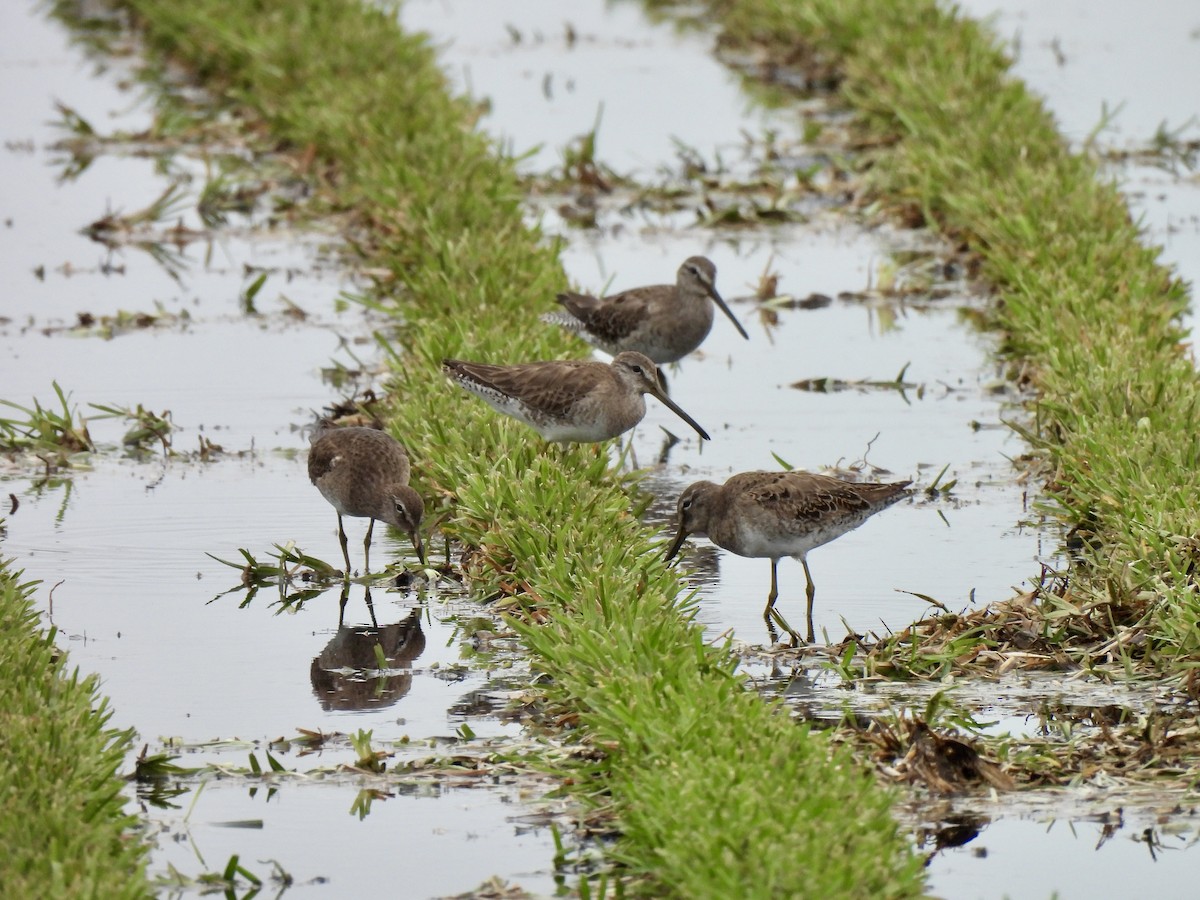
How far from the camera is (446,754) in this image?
24.2 feet

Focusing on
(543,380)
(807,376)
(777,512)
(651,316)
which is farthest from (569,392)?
(807,376)

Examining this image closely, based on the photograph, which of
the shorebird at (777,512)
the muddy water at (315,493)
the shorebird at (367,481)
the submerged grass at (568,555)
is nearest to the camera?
the submerged grass at (568,555)

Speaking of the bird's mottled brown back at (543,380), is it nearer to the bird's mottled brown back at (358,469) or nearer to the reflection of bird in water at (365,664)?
the bird's mottled brown back at (358,469)

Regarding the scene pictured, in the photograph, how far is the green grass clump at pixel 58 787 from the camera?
5.93 meters

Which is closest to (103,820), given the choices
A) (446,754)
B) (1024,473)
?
(446,754)

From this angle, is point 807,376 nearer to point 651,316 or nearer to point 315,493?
point 651,316

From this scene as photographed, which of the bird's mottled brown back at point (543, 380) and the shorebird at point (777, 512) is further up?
the bird's mottled brown back at point (543, 380)

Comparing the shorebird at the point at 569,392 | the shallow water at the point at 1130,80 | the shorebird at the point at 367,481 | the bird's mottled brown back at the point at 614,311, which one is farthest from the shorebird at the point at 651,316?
the shallow water at the point at 1130,80

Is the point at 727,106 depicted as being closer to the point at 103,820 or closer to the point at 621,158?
the point at 621,158

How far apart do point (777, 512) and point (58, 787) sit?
355 centimetres

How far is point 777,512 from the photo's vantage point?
8945mm

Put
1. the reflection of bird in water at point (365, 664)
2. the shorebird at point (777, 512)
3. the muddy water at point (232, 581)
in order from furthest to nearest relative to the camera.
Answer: the shorebird at point (777, 512) → the reflection of bird in water at point (365, 664) → the muddy water at point (232, 581)

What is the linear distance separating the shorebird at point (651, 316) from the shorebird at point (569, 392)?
5.96 feet

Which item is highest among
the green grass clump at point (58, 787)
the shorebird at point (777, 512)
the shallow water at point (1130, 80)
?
the shallow water at point (1130, 80)
